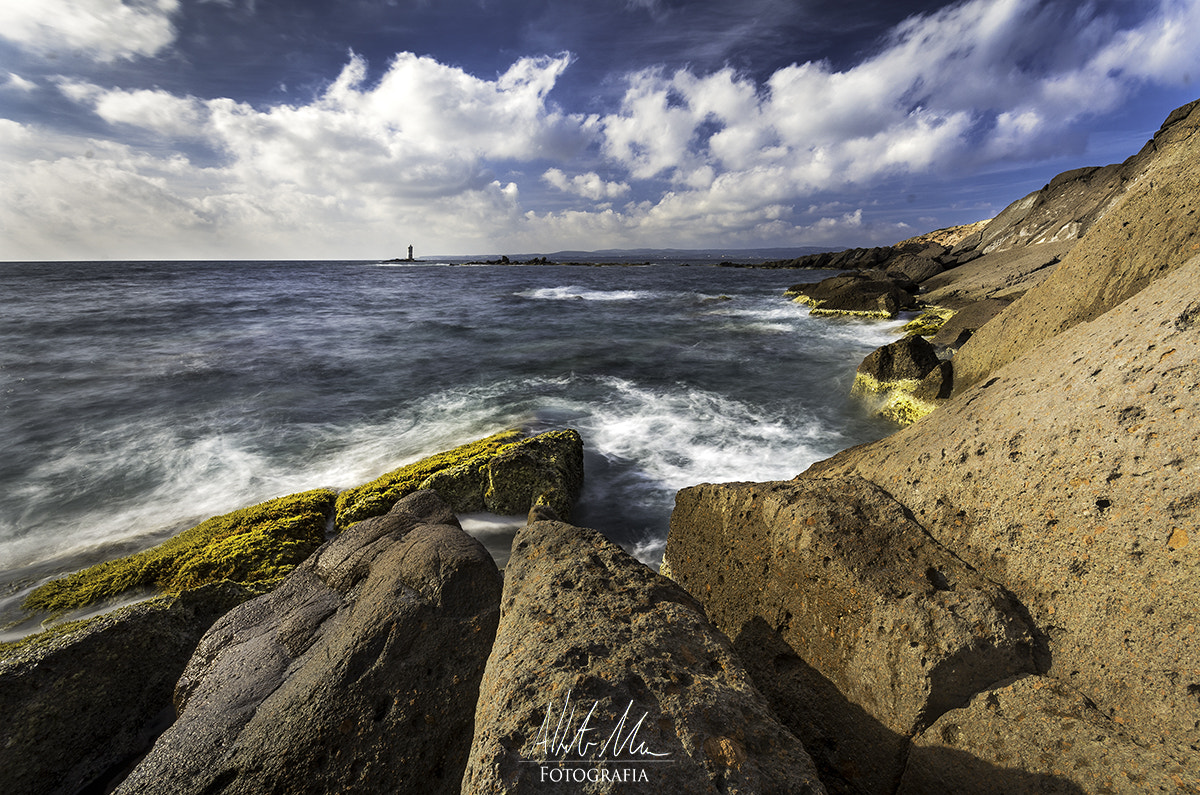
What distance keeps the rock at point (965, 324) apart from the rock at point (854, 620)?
1259 cm

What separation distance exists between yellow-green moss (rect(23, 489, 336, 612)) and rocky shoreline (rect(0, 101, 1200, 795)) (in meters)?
1.01

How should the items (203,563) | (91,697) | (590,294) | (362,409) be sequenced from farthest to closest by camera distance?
(590,294)
(362,409)
(203,563)
(91,697)

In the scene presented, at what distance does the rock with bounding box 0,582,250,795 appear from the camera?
2.98m

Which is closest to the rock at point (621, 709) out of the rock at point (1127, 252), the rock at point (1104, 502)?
the rock at point (1104, 502)

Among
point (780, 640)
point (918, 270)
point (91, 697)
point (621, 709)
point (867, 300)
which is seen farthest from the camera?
point (918, 270)

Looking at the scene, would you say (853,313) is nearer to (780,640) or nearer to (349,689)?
(780,640)

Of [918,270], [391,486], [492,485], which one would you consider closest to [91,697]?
[391,486]

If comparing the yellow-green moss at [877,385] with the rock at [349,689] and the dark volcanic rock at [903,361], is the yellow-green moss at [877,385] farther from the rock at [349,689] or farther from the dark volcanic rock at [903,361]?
the rock at [349,689]

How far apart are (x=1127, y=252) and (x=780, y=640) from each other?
4.64 m

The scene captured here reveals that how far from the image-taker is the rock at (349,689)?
97.4 inches

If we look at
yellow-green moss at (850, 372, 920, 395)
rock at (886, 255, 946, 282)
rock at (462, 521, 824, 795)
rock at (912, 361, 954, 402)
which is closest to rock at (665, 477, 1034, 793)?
rock at (462, 521, 824, 795)

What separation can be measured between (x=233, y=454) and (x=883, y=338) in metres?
20.1

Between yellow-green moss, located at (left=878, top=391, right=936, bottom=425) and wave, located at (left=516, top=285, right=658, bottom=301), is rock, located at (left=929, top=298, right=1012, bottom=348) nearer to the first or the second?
yellow-green moss, located at (left=878, top=391, right=936, bottom=425)

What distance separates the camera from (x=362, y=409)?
1215 centimetres
